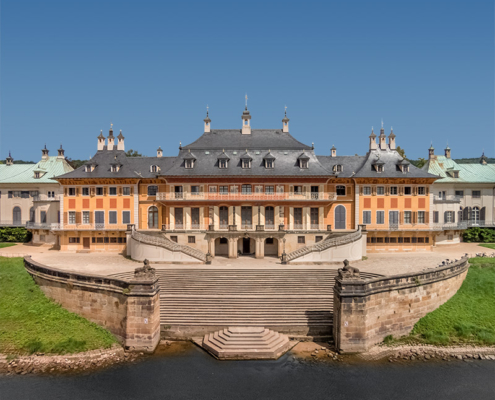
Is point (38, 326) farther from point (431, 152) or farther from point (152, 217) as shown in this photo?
point (431, 152)

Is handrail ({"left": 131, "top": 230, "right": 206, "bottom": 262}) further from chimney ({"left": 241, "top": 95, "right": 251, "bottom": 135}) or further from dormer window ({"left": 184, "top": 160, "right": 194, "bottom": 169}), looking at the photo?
chimney ({"left": 241, "top": 95, "right": 251, "bottom": 135})

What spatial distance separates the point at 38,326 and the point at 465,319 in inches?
1306

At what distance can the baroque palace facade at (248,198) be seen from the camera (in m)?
45.1

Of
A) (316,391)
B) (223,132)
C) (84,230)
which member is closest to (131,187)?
(84,230)

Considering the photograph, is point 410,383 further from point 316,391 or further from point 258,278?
point 258,278

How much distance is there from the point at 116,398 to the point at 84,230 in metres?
30.2

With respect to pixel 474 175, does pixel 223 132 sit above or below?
above

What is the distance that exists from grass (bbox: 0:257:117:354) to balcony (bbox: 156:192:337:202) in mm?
17142

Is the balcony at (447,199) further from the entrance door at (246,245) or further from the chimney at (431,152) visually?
the entrance door at (246,245)

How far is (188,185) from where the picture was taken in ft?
151

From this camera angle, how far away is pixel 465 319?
3081 centimetres

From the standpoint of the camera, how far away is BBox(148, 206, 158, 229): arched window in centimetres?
4862

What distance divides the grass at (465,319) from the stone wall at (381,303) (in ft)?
2.29

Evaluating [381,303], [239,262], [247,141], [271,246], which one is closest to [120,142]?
[247,141]
